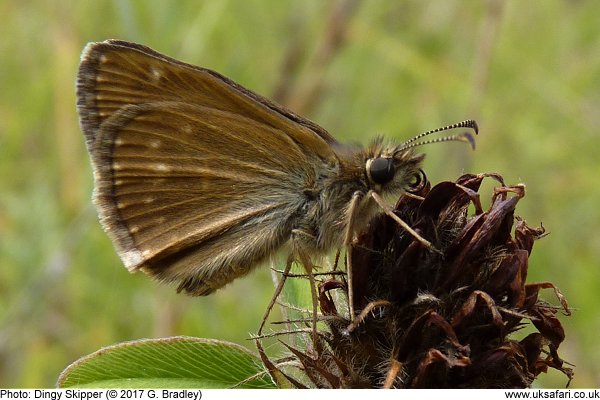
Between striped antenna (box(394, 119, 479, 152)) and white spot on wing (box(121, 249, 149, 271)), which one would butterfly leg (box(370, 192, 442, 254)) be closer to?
striped antenna (box(394, 119, 479, 152))

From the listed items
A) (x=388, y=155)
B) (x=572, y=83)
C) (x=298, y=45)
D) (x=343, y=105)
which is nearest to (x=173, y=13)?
(x=298, y=45)

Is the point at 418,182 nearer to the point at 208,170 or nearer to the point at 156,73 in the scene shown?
the point at 208,170

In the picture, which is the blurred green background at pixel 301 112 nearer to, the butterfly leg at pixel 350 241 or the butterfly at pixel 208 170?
the butterfly at pixel 208 170

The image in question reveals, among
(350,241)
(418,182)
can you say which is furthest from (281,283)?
(418,182)

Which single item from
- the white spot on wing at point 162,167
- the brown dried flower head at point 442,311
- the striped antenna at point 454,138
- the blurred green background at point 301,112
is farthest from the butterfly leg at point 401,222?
the blurred green background at point 301,112

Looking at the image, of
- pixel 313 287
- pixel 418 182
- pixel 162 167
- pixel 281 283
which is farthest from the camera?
pixel 162 167

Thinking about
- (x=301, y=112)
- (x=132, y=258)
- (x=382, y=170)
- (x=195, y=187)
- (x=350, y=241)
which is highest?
(x=301, y=112)

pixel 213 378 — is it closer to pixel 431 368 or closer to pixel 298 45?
pixel 431 368
